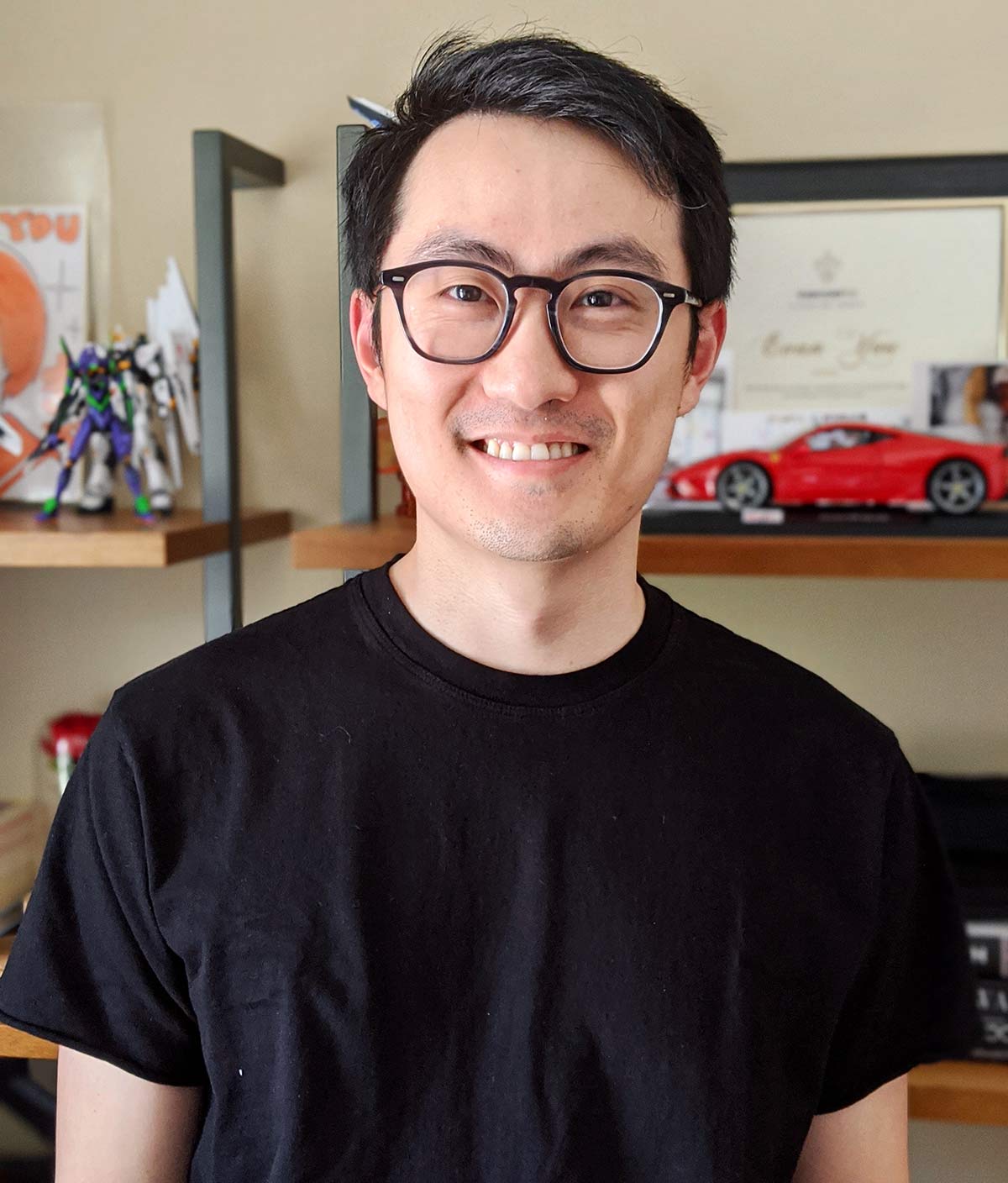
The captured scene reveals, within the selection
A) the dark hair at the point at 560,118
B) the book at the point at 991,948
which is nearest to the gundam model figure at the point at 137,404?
the dark hair at the point at 560,118

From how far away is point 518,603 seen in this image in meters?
0.88

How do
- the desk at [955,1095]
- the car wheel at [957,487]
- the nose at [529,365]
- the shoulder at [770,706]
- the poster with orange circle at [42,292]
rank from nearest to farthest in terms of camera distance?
the nose at [529,365], the shoulder at [770,706], the desk at [955,1095], the car wheel at [957,487], the poster with orange circle at [42,292]

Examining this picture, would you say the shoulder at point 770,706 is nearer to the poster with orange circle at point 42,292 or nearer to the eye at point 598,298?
the eye at point 598,298

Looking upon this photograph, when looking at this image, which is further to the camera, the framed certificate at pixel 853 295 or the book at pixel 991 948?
the framed certificate at pixel 853 295

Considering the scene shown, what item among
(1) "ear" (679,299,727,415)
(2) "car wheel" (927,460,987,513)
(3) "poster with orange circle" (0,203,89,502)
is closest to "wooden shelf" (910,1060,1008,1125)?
(2) "car wheel" (927,460,987,513)

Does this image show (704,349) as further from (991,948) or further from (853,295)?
(991,948)

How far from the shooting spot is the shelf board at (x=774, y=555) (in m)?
1.18

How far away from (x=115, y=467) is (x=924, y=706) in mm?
1052

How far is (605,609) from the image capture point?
91 centimetres

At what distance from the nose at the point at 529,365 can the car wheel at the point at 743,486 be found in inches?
23.0

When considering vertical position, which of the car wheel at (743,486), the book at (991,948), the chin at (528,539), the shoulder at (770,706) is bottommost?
the book at (991,948)

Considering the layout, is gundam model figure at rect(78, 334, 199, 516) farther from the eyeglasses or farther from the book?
the book

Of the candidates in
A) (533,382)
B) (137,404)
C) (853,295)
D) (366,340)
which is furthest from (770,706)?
(137,404)

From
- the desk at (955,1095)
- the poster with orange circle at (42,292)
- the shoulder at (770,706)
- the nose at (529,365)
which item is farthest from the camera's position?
the poster with orange circle at (42,292)
